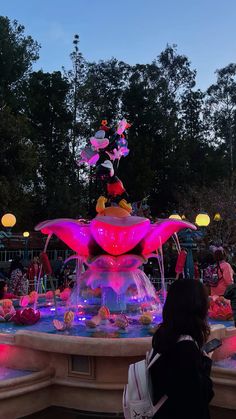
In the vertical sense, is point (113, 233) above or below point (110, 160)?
below

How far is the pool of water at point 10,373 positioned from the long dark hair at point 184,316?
375cm

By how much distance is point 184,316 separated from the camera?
2.49 meters

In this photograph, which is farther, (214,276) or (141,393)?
(214,276)

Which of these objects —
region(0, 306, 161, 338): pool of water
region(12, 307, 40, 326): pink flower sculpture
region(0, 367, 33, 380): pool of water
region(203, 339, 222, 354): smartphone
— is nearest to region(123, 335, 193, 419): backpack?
region(203, 339, 222, 354): smartphone

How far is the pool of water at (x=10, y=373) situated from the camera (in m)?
5.79

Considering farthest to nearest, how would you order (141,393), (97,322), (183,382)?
1. (97,322)
2. (141,393)
3. (183,382)

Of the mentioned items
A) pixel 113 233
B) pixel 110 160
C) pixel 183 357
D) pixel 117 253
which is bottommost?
pixel 183 357

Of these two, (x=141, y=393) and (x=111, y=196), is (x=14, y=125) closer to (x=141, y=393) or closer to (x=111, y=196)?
(x=111, y=196)

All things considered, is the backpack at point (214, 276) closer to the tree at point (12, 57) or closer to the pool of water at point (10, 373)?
the pool of water at point (10, 373)

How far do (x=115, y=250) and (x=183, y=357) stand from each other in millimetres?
5859

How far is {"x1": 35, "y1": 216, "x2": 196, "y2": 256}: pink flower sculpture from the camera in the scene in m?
7.96

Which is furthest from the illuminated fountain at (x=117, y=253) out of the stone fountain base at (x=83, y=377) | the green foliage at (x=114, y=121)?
the green foliage at (x=114, y=121)

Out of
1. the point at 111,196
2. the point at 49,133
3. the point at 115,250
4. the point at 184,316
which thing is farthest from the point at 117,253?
the point at 49,133

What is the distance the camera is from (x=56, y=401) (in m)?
5.82
